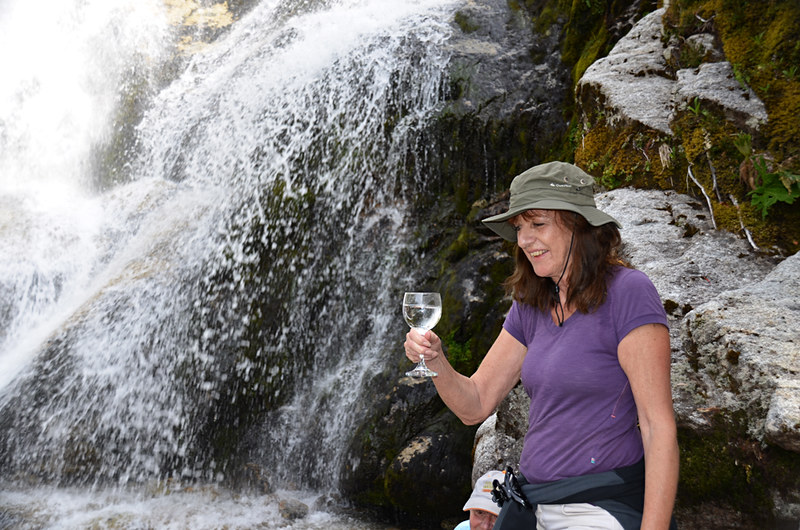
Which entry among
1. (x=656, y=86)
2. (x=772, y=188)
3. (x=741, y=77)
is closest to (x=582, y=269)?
(x=772, y=188)

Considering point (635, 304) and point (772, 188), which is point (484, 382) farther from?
point (772, 188)

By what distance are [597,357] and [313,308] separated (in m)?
5.37

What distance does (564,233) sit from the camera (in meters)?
2.15

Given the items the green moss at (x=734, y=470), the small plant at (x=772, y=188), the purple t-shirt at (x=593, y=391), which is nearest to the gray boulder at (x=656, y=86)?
the small plant at (x=772, y=188)

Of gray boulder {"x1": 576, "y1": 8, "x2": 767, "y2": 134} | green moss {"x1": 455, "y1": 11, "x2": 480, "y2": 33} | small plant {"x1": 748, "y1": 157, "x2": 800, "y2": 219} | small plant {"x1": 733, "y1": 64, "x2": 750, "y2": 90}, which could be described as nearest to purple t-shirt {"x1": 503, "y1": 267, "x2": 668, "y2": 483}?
small plant {"x1": 748, "y1": 157, "x2": 800, "y2": 219}

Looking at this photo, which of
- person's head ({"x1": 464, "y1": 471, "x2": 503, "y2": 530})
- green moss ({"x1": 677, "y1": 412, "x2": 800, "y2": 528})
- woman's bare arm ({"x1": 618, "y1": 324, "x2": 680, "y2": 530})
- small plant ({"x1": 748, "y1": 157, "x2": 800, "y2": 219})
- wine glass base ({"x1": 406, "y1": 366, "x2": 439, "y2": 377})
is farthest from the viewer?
small plant ({"x1": 748, "y1": 157, "x2": 800, "y2": 219})

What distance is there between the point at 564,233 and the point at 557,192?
0.16 m

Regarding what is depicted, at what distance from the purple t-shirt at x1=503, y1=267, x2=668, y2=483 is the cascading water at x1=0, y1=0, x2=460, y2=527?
4.40 m

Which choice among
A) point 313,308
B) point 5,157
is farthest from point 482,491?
point 5,157

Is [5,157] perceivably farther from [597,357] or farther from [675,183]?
[597,357]

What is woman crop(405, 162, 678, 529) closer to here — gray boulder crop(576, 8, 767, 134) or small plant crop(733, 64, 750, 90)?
gray boulder crop(576, 8, 767, 134)

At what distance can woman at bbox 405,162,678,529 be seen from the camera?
1.84 metres

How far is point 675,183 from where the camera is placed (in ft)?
15.0

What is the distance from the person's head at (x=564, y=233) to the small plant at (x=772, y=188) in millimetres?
2197
